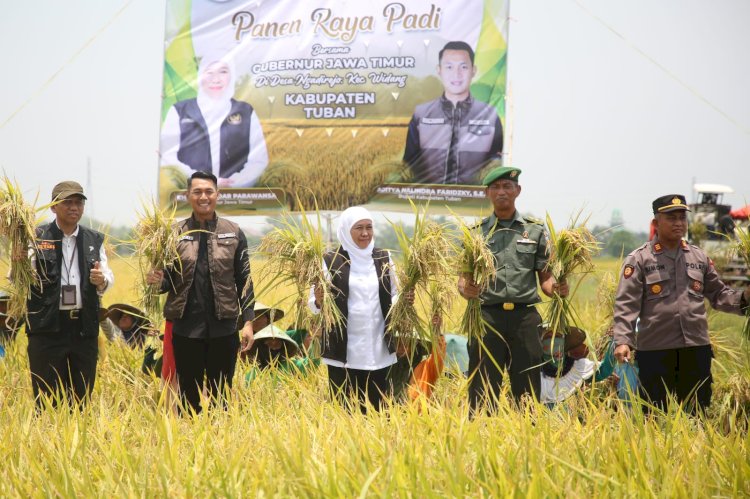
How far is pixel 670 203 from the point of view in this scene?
448cm

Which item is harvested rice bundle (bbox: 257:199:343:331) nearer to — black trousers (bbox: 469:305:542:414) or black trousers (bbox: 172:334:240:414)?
black trousers (bbox: 172:334:240:414)

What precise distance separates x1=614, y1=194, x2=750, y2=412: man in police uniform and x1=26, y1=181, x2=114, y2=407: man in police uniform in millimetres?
3026

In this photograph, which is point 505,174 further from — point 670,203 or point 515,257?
point 670,203

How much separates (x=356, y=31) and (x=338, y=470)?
7.19 meters

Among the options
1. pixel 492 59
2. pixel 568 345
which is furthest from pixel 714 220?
pixel 568 345

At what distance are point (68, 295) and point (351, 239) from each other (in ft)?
5.63

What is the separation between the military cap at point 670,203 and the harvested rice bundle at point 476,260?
983mm

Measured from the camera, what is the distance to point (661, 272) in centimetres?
451

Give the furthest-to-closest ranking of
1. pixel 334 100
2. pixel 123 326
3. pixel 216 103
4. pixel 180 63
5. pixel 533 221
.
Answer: pixel 180 63 → pixel 216 103 → pixel 334 100 → pixel 123 326 → pixel 533 221

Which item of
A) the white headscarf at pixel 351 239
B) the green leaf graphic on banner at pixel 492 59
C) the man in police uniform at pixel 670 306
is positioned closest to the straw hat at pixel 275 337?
the white headscarf at pixel 351 239

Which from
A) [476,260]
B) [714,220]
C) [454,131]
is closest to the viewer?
[476,260]

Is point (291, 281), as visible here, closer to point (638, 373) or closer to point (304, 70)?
point (638, 373)

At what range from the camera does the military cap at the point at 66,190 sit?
15.4ft

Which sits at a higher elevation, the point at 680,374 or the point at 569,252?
the point at 569,252
